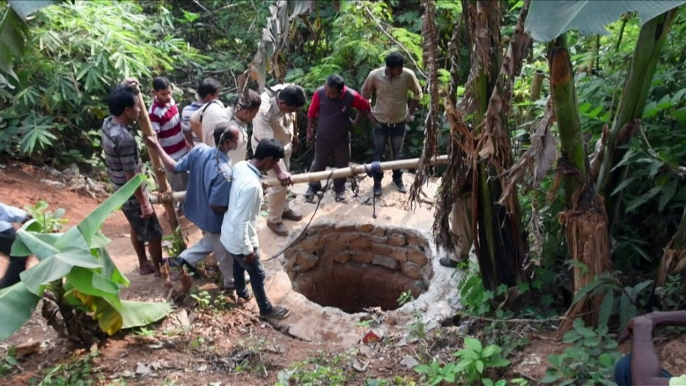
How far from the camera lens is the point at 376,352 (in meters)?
4.29

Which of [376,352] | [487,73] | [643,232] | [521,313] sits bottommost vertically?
[376,352]

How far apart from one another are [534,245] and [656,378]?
190cm

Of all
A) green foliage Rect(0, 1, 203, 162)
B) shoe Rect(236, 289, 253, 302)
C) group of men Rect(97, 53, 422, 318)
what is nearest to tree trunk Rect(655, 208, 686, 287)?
group of men Rect(97, 53, 422, 318)

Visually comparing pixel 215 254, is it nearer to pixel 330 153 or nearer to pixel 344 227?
pixel 344 227

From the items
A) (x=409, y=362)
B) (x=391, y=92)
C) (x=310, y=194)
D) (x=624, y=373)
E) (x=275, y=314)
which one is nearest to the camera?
(x=624, y=373)

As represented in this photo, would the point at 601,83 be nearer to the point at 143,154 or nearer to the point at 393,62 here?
the point at 393,62

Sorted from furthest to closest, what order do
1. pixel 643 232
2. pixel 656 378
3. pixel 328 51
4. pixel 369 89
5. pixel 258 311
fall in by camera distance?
pixel 328 51 → pixel 369 89 → pixel 258 311 → pixel 643 232 → pixel 656 378

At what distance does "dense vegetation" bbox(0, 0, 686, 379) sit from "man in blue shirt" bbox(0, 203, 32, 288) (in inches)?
35.7

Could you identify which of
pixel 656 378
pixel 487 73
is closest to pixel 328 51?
pixel 487 73

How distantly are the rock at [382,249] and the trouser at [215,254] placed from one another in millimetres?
1963

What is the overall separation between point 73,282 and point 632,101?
10.8ft

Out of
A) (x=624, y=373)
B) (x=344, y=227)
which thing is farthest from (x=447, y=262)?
(x=624, y=373)

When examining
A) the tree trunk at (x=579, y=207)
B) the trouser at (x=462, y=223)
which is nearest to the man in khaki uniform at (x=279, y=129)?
the trouser at (x=462, y=223)

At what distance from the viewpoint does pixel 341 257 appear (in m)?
6.47
